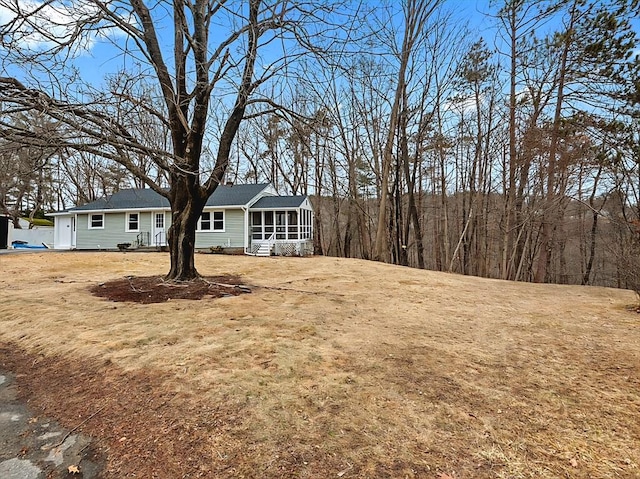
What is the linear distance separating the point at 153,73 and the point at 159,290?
3949 mm

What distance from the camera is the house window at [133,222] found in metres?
18.1

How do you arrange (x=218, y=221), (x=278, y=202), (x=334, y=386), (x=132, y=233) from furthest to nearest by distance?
(x=132, y=233) → (x=278, y=202) → (x=218, y=221) → (x=334, y=386)

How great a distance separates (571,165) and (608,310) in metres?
7.40

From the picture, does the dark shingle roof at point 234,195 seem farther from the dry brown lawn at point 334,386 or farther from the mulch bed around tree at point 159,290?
the dry brown lawn at point 334,386

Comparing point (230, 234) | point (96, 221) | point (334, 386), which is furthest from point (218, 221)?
point (334, 386)

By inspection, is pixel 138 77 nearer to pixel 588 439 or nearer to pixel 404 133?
pixel 588 439

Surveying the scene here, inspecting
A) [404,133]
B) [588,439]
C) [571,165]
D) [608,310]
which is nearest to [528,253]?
[571,165]

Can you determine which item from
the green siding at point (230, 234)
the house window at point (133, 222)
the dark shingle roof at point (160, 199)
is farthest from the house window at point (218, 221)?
the house window at point (133, 222)

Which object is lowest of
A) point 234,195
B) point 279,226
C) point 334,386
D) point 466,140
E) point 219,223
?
point 334,386

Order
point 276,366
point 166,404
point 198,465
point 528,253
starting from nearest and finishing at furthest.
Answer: point 198,465, point 166,404, point 276,366, point 528,253

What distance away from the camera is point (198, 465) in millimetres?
1905

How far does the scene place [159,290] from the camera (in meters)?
6.85

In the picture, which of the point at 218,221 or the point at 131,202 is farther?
the point at 131,202

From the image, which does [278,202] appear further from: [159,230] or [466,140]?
[466,140]
